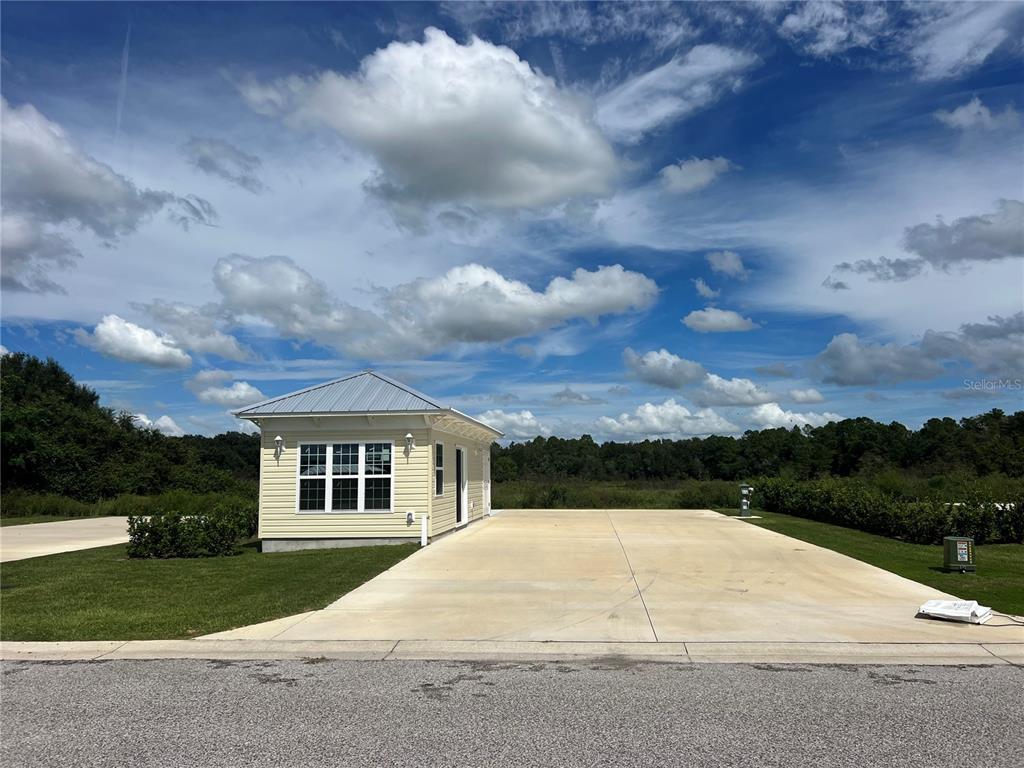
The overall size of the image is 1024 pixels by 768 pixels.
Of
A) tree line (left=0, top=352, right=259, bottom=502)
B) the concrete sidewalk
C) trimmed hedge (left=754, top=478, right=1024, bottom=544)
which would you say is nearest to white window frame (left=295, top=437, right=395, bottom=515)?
the concrete sidewalk

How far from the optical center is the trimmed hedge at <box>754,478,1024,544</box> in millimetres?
17234

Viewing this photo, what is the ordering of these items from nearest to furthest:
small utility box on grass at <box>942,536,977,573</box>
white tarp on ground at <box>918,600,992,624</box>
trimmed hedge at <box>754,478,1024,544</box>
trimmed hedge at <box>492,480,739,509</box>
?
1. white tarp on ground at <box>918,600,992,624</box>
2. small utility box on grass at <box>942,536,977,573</box>
3. trimmed hedge at <box>754,478,1024,544</box>
4. trimmed hedge at <box>492,480,739,509</box>

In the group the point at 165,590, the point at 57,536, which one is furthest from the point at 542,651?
the point at 57,536

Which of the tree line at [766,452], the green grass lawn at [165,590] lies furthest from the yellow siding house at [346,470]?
the tree line at [766,452]

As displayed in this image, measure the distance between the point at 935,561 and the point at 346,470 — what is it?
1169 centimetres

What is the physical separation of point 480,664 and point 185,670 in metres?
2.57

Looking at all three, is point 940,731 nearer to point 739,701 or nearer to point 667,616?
point 739,701

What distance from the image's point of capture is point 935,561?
1406cm

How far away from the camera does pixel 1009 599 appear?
393 inches

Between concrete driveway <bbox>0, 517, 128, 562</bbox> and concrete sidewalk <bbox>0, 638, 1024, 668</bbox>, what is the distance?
9405 mm

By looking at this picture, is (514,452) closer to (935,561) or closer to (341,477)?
(341,477)

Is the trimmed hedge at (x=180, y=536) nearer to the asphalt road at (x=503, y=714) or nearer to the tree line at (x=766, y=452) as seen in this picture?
the asphalt road at (x=503, y=714)

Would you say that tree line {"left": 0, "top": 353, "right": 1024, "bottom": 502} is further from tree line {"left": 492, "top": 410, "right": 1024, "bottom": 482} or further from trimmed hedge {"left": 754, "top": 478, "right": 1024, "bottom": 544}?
trimmed hedge {"left": 754, "top": 478, "right": 1024, "bottom": 544}

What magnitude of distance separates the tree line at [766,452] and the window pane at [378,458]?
34274mm
